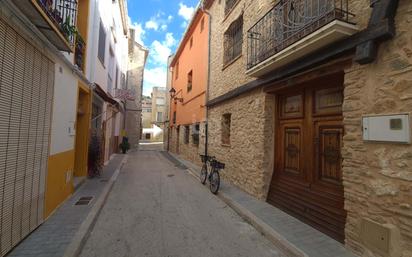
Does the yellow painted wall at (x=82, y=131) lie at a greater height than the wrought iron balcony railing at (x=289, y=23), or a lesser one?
lesser

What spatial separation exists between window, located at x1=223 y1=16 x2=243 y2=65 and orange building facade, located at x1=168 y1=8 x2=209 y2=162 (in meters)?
2.41

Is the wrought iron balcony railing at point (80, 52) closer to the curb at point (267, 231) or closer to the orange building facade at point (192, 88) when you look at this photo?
the curb at point (267, 231)

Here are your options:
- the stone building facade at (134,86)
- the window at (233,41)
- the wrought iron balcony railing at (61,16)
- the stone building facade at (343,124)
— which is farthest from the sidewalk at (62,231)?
the stone building facade at (134,86)

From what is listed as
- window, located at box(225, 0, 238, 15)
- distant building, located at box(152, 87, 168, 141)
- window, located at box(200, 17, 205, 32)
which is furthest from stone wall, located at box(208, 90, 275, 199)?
distant building, located at box(152, 87, 168, 141)

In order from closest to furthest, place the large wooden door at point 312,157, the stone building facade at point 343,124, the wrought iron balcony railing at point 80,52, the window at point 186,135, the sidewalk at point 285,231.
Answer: the stone building facade at point 343,124 → the sidewalk at point 285,231 → the large wooden door at point 312,157 → the wrought iron balcony railing at point 80,52 → the window at point 186,135

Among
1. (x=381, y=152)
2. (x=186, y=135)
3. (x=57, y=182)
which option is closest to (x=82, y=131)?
(x=57, y=182)

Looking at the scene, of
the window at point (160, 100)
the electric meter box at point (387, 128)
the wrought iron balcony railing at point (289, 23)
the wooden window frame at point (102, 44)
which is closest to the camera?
the electric meter box at point (387, 128)

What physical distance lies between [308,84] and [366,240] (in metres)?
3.01

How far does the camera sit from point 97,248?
378 centimetres

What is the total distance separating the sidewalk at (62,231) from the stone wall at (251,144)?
384 cm

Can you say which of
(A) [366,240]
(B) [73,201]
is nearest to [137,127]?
(B) [73,201]

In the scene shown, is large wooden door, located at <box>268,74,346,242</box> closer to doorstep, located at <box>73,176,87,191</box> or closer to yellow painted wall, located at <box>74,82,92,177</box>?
doorstep, located at <box>73,176,87,191</box>

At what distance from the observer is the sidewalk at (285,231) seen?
3.72m

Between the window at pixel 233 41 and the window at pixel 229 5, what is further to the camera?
the window at pixel 229 5
